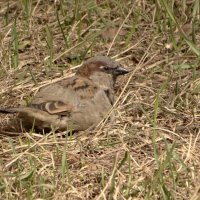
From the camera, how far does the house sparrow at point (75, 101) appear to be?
4500 millimetres

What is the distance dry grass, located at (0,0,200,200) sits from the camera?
3832 millimetres

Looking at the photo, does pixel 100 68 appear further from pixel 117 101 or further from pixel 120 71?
pixel 117 101

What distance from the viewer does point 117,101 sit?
457cm

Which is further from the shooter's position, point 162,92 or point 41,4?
point 41,4

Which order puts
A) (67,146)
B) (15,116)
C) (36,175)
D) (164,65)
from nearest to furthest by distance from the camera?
(36,175) < (67,146) < (15,116) < (164,65)

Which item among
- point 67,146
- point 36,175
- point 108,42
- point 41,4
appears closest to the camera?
point 36,175

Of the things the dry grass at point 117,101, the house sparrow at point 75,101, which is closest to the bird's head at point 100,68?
the house sparrow at point 75,101

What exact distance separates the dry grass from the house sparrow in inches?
3.9

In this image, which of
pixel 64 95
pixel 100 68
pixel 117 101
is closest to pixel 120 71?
pixel 100 68

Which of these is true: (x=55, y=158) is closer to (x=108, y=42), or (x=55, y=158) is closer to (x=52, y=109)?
(x=52, y=109)

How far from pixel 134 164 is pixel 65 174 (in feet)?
1.29

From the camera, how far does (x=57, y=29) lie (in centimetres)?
585

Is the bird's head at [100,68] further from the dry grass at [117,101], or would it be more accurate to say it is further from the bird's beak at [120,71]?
the dry grass at [117,101]

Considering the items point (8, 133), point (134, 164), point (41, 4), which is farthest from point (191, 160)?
point (41, 4)
